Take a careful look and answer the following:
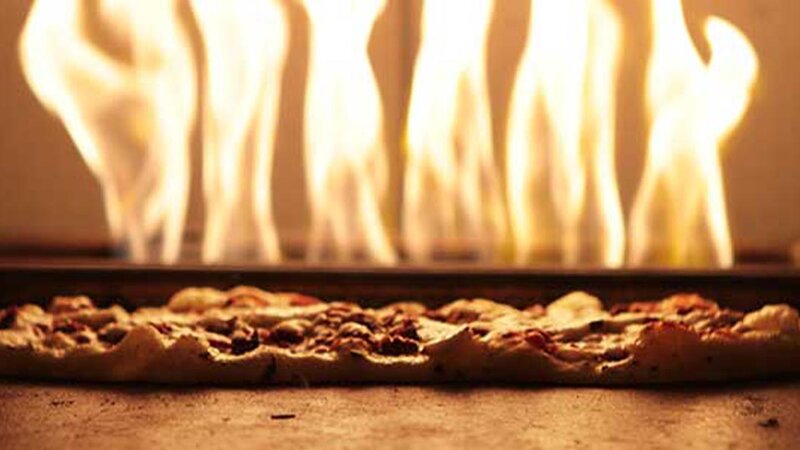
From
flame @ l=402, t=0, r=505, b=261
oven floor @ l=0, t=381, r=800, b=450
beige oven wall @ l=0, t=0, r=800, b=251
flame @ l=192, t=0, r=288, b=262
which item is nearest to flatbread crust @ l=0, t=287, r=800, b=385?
oven floor @ l=0, t=381, r=800, b=450

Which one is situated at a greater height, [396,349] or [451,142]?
[451,142]

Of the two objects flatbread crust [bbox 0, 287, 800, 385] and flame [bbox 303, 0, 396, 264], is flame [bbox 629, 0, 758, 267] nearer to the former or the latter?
flame [bbox 303, 0, 396, 264]

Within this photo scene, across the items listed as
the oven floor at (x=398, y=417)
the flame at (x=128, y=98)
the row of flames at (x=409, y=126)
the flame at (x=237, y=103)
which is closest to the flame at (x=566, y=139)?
the row of flames at (x=409, y=126)

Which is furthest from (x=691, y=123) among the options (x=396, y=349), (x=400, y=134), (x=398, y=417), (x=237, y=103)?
(x=398, y=417)

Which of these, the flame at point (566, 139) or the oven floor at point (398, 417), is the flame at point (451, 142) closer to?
the flame at point (566, 139)

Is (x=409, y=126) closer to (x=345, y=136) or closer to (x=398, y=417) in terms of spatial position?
(x=345, y=136)

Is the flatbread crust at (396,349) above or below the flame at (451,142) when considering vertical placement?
below
